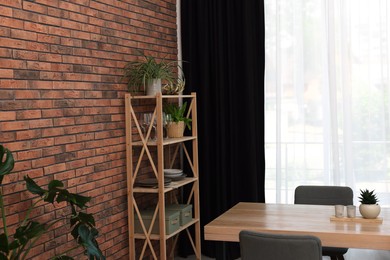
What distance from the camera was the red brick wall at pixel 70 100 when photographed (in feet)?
11.3

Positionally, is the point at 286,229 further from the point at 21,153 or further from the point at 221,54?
the point at 221,54

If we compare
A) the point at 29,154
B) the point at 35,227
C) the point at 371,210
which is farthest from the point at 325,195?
the point at 35,227

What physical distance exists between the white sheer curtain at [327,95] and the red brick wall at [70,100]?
1.39m

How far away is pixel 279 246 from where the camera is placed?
3.12 meters

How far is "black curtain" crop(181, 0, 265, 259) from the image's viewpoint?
5652mm

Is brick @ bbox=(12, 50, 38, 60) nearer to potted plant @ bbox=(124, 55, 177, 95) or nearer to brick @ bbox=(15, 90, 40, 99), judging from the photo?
brick @ bbox=(15, 90, 40, 99)

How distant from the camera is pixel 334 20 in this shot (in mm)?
5457

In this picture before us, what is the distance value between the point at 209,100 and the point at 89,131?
1.83 metres

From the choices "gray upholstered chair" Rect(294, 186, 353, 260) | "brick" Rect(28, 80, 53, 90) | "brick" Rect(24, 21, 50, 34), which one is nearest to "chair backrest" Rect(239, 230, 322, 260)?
"gray upholstered chair" Rect(294, 186, 353, 260)

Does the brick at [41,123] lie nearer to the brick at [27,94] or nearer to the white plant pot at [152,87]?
the brick at [27,94]

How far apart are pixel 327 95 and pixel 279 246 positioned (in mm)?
2719

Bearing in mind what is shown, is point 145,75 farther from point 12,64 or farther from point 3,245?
point 3,245

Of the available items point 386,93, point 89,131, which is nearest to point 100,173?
point 89,131

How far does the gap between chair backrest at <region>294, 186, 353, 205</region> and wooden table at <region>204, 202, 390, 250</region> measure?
0.28m
